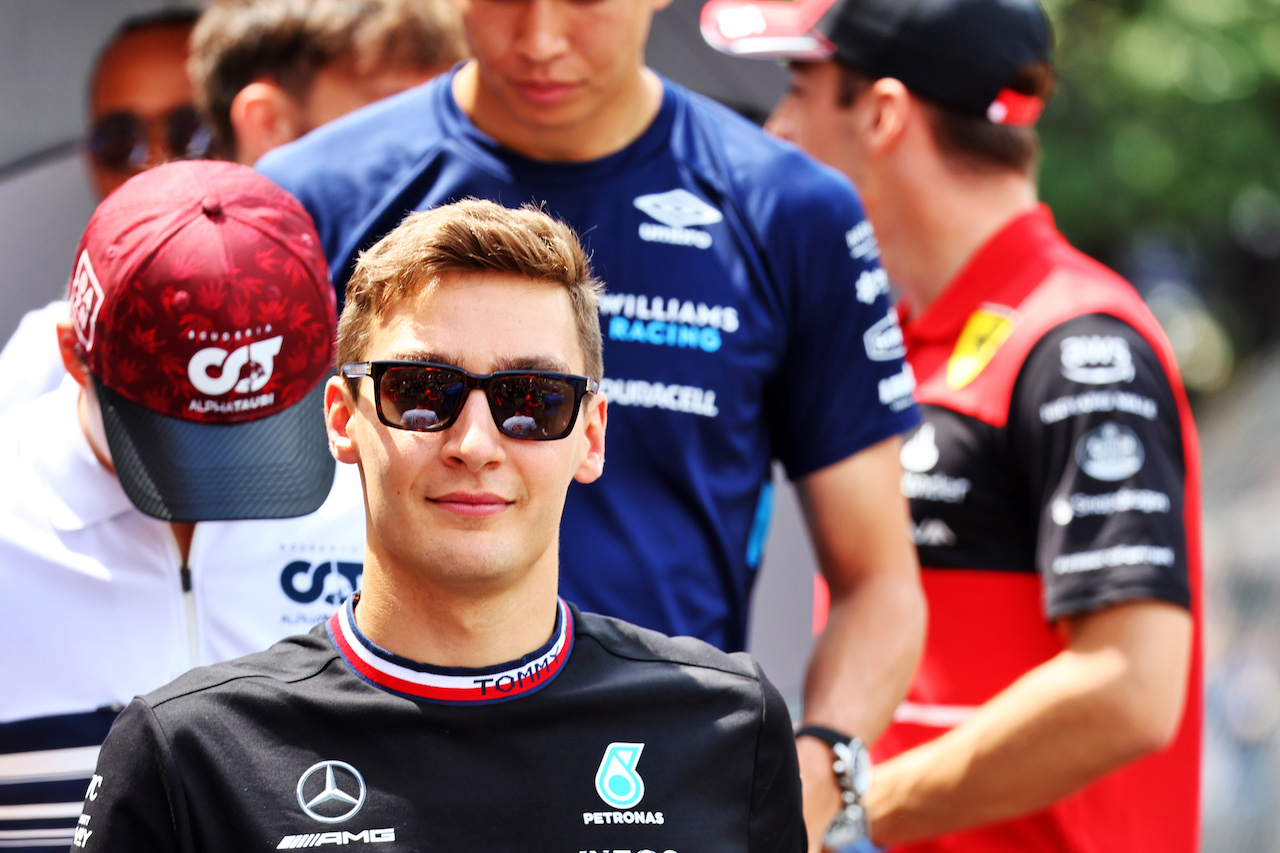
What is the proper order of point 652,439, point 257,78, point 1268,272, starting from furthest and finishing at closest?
point 1268,272 → point 257,78 → point 652,439

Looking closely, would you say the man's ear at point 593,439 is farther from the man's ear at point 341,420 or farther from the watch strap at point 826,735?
the watch strap at point 826,735

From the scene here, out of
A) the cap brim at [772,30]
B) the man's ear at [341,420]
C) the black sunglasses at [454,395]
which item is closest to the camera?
the black sunglasses at [454,395]

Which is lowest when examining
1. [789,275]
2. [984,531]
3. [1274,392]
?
[1274,392]

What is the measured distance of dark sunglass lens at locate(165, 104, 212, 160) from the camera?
4.17 metres

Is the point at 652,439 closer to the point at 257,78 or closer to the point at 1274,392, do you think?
the point at 257,78

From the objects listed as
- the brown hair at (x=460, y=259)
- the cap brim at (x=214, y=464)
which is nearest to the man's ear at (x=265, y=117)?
the cap brim at (x=214, y=464)

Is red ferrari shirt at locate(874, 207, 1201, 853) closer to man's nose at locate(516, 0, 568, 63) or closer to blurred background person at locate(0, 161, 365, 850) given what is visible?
man's nose at locate(516, 0, 568, 63)

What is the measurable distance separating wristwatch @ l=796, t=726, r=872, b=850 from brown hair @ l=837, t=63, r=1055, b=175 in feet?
5.17

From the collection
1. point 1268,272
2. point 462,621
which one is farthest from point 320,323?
point 1268,272

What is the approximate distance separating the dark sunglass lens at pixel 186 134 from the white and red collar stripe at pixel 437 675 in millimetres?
2696

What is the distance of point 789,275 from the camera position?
261cm

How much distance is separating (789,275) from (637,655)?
0.96 m

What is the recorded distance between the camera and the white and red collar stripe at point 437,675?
1.72 meters

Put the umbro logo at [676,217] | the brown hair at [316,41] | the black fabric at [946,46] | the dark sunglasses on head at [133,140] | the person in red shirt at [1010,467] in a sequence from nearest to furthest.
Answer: the umbro logo at [676,217] → the person in red shirt at [1010,467] → the black fabric at [946,46] → the brown hair at [316,41] → the dark sunglasses on head at [133,140]
